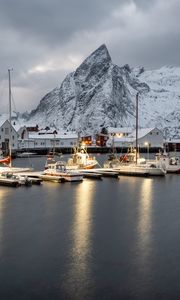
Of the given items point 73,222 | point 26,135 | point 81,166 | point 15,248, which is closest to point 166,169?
point 81,166

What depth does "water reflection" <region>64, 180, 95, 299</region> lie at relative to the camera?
17016 millimetres

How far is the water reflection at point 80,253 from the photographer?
17.0 m

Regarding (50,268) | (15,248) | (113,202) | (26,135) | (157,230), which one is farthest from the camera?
(26,135)

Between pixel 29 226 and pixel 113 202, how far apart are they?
10.8 meters

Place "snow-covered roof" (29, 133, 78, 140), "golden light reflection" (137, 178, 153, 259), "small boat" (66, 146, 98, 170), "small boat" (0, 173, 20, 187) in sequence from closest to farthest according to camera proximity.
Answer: "golden light reflection" (137, 178, 153, 259)
"small boat" (0, 173, 20, 187)
"small boat" (66, 146, 98, 170)
"snow-covered roof" (29, 133, 78, 140)

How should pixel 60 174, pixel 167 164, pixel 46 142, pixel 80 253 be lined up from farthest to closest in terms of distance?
pixel 46 142 → pixel 167 164 → pixel 60 174 → pixel 80 253

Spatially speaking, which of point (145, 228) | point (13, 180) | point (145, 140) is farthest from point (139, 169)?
point (145, 140)

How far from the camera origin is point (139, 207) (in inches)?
1334

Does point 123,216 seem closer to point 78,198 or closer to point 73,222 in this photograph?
point 73,222

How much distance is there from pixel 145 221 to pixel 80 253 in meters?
8.19

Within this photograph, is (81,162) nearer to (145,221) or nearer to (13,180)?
(13,180)

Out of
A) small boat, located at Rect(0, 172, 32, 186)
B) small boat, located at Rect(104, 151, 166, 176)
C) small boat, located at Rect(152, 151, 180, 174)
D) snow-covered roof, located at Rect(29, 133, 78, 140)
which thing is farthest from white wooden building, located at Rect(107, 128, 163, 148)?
small boat, located at Rect(0, 172, 32, 186)

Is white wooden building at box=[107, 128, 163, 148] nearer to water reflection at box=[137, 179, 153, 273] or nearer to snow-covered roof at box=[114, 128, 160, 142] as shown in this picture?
snow-covered roof at box=[114, 128, 160, 142]

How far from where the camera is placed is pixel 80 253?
21.2 metres
